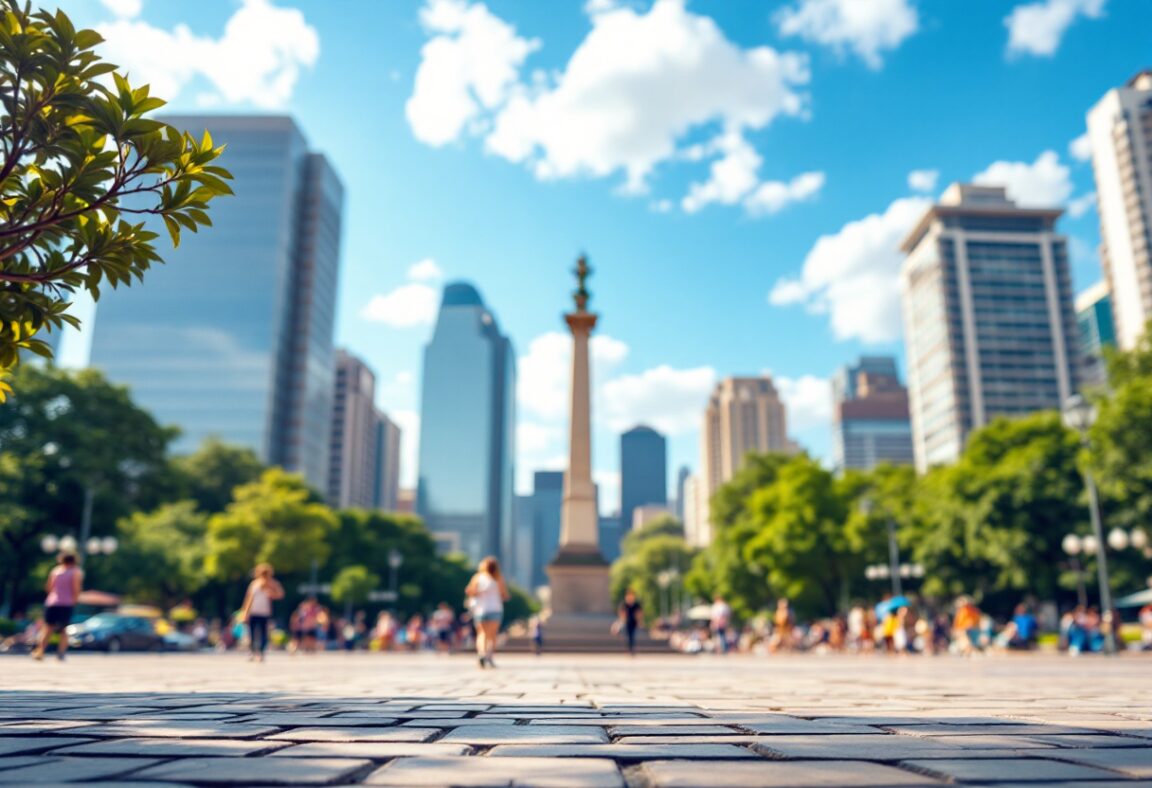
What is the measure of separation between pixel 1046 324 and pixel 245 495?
5079 inches

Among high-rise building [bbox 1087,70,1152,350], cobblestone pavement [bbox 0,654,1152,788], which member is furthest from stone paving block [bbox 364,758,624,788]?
high-rise building [bbox 1087,70,1152,350]

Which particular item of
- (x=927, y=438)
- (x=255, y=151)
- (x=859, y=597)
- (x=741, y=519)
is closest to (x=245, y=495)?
(x=741, y=519)

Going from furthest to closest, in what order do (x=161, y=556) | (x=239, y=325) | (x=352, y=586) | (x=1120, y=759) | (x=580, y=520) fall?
(x=239, y=325) < (x=352, y=586) < (x=161, y=556) < (x=580, y=520) < (x=1120, y=759)

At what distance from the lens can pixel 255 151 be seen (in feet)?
376

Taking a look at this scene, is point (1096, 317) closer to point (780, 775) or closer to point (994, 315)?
point (994, 315)

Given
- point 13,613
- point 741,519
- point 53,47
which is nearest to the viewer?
point 53,47

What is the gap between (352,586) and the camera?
6412cm

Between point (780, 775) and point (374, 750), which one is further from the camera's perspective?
point (374, 750)

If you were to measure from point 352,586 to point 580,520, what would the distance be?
38.5m

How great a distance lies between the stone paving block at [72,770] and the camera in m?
2.58

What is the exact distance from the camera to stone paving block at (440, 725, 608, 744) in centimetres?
359

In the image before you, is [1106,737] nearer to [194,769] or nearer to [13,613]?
[194,769]

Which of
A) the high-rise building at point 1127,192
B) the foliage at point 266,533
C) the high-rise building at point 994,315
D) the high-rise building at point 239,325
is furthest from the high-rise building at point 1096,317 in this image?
the foliage at point 266,533

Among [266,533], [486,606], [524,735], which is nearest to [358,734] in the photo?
[524,735]
